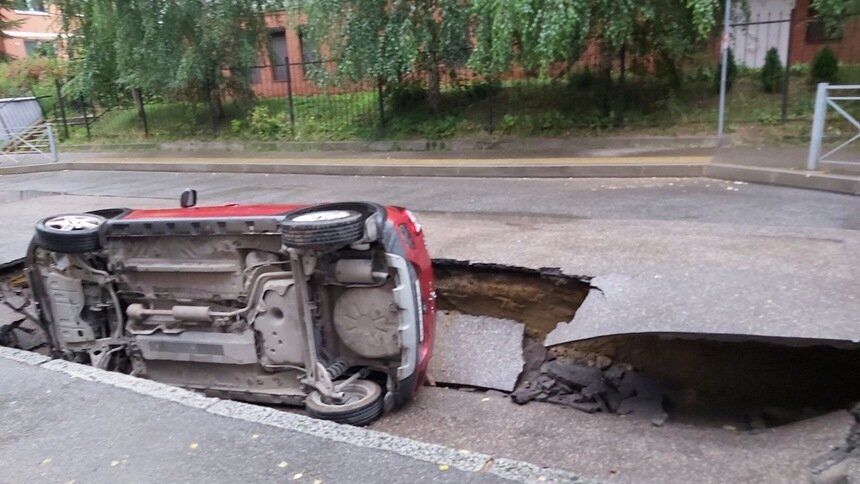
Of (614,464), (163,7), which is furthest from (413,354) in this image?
(163,7)

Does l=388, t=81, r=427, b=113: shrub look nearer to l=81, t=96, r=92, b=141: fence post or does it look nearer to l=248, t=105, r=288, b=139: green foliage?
l=248, t=105, r=288, b=139: green foliage

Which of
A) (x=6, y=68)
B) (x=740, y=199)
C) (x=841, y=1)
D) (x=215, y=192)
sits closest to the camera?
(x=740, y=199)

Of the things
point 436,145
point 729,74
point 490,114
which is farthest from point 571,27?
point 729,74

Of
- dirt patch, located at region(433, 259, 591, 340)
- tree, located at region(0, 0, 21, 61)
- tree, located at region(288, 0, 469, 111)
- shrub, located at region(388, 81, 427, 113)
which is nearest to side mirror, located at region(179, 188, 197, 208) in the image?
dirt patch, located at region(433, 259, 591, 340)

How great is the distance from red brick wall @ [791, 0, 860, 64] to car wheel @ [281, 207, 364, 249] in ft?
40.8

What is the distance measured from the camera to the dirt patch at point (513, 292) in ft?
18.9

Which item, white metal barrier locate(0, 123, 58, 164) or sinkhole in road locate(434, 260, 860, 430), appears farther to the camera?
white metal barrier locate(0, 123, 58, 164)

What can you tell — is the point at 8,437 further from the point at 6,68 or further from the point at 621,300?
the point at 6,68

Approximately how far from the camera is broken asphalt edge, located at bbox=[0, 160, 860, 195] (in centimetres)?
902

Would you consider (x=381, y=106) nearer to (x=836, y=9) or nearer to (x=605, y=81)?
(x=605, y=81)

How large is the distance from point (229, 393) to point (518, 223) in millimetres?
4279

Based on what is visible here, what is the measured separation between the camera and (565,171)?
11.4 m

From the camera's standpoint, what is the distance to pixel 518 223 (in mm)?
7953

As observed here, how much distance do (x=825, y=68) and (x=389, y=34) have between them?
9.12 meters
